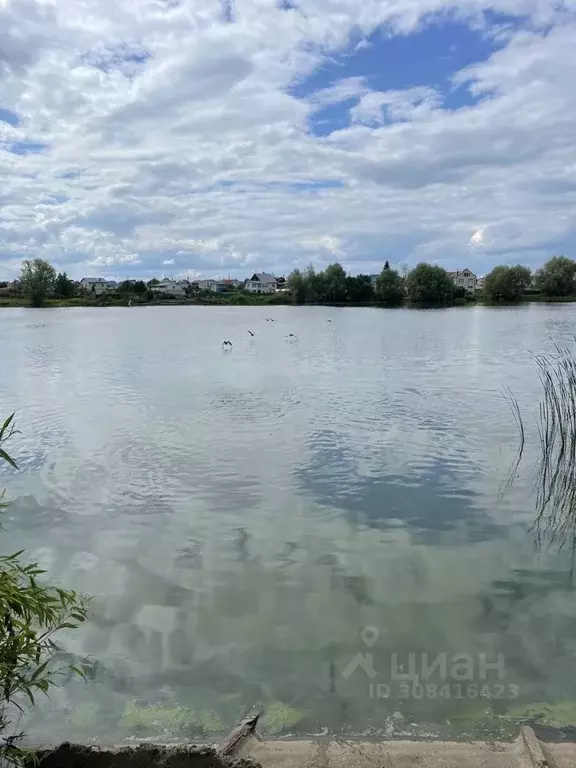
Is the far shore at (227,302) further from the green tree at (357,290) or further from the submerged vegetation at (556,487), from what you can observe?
the submerged vegetation at (556,487)

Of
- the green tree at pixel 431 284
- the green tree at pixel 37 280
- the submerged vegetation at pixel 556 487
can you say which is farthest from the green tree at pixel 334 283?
the submerged vegetation at pixel 556 487

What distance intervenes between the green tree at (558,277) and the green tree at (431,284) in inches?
699

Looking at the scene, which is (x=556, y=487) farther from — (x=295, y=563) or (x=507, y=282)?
(x=507, y=282)

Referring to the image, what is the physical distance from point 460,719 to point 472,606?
7.20 feet

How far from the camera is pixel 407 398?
72.2 ft

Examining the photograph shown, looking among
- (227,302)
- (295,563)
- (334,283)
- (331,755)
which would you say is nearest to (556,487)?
(295,563)

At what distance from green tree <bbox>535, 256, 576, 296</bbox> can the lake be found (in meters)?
114

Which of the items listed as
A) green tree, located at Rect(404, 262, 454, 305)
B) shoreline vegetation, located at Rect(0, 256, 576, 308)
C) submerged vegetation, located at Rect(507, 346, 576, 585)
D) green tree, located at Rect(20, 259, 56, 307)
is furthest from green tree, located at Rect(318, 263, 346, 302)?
submerged vegetation, located at Rect(507, 346, 576, 585)

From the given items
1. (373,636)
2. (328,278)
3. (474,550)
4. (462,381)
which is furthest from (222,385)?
(328,278)

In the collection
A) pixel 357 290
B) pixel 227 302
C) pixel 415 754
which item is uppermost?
pixel 357 290

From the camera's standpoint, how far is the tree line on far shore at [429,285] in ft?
408

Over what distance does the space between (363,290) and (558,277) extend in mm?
38991

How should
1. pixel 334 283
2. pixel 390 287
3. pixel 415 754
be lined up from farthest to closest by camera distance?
pixel 334 283 < pixel 390 287 < pixel 415 754

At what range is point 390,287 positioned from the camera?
433 ft
